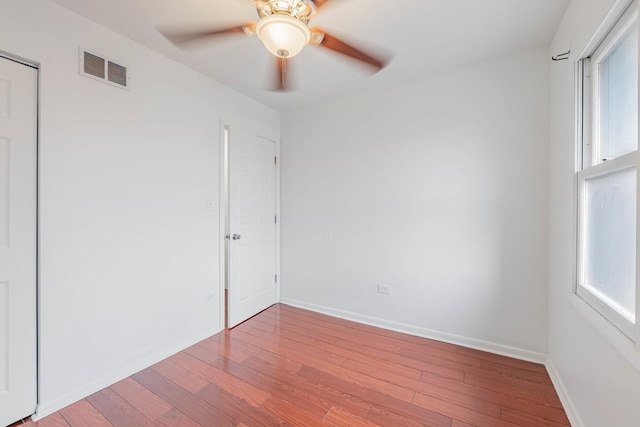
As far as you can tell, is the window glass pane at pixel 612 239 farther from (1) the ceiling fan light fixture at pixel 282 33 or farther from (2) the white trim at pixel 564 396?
(1) the ceiling fan light fixture at pixel 282 33

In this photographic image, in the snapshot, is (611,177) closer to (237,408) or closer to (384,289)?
(384,289)

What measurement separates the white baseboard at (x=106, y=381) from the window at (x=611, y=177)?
2.86 m

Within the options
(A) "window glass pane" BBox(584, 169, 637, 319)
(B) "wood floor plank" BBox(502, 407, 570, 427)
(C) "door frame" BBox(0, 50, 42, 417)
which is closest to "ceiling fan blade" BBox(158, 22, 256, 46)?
(C) "door frame" BBox(0, 50, 42, 417)

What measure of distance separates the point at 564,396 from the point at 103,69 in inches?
146

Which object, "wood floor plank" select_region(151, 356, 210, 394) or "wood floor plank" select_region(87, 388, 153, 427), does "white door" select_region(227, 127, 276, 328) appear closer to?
"wood floor plank" select_region(151, 356, 210, 394)

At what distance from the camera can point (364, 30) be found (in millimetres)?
1846

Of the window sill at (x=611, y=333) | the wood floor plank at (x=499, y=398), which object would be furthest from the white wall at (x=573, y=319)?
the wood floor plank at (x=499, y=398)

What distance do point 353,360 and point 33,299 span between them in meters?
2.17

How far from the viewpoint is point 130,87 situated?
1974 mm

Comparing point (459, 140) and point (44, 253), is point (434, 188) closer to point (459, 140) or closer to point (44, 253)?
point (459, 140)

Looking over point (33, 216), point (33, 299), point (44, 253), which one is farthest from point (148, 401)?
point (33, 216)

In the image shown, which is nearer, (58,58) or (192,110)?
(58,58)

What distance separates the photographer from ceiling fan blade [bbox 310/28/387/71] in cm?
149

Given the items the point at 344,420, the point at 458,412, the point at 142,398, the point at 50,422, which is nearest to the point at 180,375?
the point at 142,398
